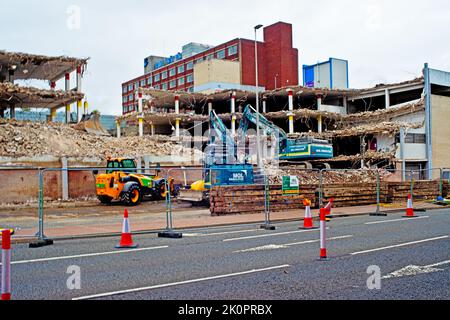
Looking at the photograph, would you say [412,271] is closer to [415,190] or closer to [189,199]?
[189,199]

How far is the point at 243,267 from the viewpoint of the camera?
9.27m

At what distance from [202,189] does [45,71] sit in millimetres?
34198

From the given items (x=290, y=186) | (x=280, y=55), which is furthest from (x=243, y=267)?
(x=280, y=55)

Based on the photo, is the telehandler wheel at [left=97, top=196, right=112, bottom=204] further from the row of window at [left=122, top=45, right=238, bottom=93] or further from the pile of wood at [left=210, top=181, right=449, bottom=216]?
the row of window at [left=122, top=45, right=238, bottom=93]

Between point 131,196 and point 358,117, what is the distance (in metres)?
37.1

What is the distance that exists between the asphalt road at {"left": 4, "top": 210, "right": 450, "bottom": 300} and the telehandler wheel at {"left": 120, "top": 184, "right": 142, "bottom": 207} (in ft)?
35.9

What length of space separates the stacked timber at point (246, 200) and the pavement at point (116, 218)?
0.43m

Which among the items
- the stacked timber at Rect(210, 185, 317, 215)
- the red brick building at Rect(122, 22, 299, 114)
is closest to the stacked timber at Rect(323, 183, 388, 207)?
the stacked timber at Rect(210, 185, 317, 215)

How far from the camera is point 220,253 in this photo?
11086mm

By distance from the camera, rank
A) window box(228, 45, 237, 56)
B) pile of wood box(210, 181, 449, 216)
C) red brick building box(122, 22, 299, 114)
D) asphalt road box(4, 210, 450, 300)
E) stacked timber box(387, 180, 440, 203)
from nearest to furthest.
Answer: asphalt road box(4, 210, 450, 300), pile of wood box(210, 181, 449, 216), stacked timber box(387, 180, 440, 203), red brick building box(122, 22, 299, 114), window box(228, 45, 237, 56)

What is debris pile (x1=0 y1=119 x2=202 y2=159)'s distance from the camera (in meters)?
33.4

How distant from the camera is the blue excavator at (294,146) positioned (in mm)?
38406
